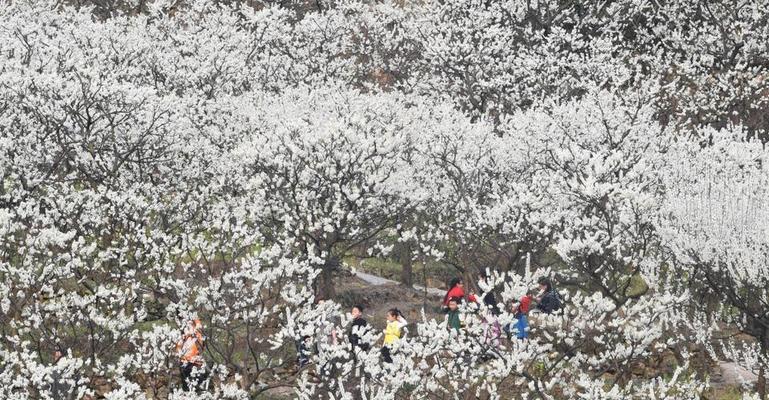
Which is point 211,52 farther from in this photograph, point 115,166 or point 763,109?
point 763,109

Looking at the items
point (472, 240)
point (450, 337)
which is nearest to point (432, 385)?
point (450, 337)

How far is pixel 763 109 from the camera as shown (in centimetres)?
3678

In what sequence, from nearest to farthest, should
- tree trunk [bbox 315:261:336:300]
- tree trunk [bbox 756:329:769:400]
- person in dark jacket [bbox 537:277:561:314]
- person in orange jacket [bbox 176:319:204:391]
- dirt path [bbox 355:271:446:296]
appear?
person in orange jacket [bbox 176:319:204:391] < tree trunk [bbox 756:329:769:400] < person in dark jacket [bbox 537:277:561:314] < tree trunk [bbox 315:261:336:300] < dirt path [bbox 355:271:446:296]

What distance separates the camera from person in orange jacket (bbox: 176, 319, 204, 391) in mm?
15906

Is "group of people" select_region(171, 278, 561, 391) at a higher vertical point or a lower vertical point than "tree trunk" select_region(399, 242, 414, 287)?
lower

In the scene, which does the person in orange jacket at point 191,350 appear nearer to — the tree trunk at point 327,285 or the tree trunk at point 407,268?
the tree trunk at point 327,285

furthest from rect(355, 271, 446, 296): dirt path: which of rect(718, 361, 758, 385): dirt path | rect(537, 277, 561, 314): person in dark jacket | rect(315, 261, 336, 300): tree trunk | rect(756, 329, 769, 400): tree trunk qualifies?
rect(756, 329, 769, 400): tree trunk

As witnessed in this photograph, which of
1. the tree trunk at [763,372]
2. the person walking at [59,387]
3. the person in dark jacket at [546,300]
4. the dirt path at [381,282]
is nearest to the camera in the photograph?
the person walking at [59,387]

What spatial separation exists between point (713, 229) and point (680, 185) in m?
5.53

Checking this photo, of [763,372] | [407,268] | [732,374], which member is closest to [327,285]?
[407,268]

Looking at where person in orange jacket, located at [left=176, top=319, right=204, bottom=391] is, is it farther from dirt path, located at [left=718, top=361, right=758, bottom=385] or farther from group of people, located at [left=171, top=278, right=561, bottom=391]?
dirt path, located at [left=718, top=361, right=758, bottom=385]

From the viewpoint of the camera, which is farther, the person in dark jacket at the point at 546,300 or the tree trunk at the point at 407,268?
the tree trunk at the point at 407,268

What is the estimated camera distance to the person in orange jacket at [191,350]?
15906 mm

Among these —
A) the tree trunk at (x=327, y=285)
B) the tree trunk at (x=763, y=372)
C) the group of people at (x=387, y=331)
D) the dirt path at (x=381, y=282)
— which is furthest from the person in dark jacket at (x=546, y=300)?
the dirt path at (x=381, y=282)
